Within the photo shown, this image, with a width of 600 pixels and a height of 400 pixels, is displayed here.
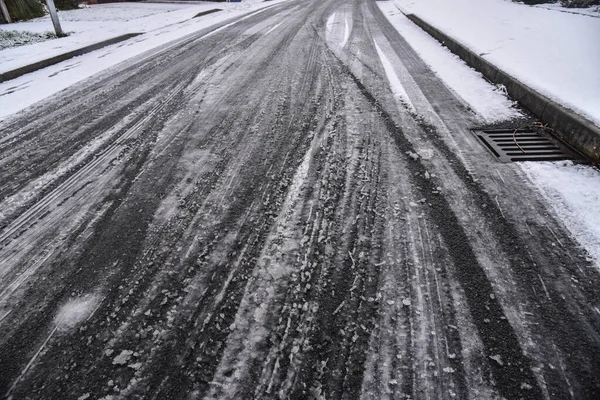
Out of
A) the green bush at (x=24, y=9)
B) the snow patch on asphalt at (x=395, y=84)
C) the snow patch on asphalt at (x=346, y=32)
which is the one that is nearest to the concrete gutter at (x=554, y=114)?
the snow patch on asphalt at (x=395, y=84)

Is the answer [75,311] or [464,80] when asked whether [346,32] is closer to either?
[464,80]

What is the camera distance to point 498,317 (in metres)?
1.70

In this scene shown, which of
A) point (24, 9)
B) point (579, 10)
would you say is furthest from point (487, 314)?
point (24, 9)

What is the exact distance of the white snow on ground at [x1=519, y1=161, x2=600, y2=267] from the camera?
7.21 feet

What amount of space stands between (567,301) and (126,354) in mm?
2213

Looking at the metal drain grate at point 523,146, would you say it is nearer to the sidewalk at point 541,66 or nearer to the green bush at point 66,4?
the sidewalk at point 541,66

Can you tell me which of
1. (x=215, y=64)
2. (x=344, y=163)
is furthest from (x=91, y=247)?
(x=215, y=64)

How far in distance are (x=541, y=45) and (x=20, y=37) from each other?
12.2 metres

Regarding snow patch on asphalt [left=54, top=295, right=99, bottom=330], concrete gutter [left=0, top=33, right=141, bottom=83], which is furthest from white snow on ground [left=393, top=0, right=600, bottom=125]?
concrete gutter [left=0, top=33, right=141, bottom=83]

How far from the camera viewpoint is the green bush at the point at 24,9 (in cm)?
1179

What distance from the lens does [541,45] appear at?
18.2 feet

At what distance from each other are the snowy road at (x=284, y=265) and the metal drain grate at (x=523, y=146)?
16cm

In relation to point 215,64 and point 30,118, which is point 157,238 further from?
point 215,64

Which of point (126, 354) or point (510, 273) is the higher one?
point (510, 273)
